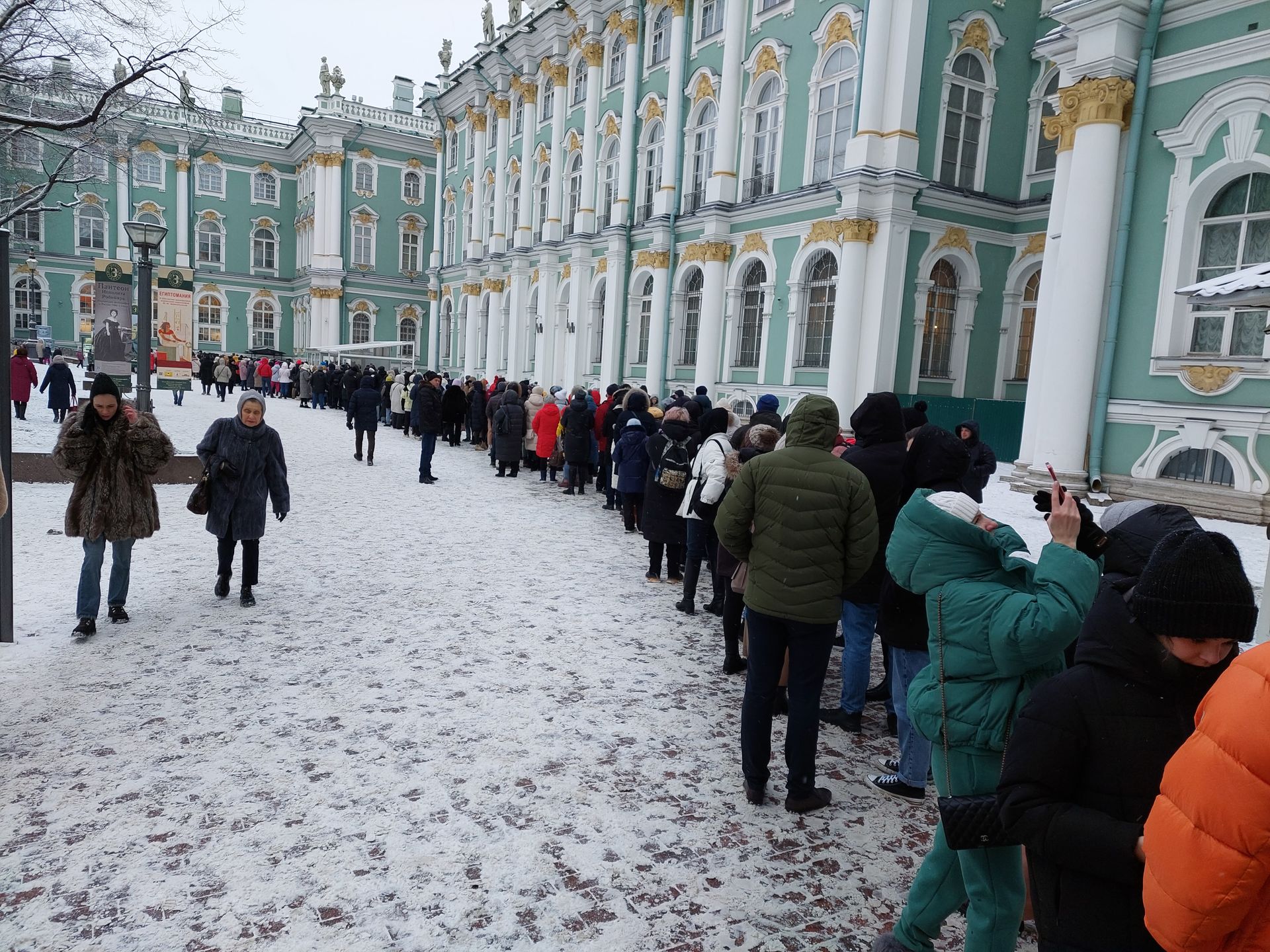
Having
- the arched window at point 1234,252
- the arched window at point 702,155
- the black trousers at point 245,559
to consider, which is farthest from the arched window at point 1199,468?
the arched window at point 702,155

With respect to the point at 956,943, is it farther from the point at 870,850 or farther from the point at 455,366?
the point at 455,366

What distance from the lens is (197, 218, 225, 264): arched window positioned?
172 feet

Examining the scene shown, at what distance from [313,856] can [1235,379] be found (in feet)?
44.4

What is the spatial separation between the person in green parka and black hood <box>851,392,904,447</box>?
2.05m

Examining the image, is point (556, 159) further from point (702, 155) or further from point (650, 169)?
point (702, 155)

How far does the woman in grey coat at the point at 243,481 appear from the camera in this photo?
22.2 feet

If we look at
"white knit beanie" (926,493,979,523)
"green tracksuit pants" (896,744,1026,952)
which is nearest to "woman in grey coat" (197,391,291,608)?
"white knit beanie" (926,493,979,523)

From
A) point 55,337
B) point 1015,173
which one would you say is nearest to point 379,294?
point 55,337

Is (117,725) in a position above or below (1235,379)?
below

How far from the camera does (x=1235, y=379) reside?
1211cm

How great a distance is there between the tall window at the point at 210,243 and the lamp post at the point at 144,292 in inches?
1705

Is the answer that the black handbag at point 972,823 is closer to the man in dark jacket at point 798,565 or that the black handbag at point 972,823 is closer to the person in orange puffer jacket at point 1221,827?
the person in orange puffer jacket at point 1221,827

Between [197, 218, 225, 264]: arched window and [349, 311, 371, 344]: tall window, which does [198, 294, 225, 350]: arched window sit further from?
[349, 311, 371, 344]: tall window

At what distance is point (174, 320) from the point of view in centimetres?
1711
